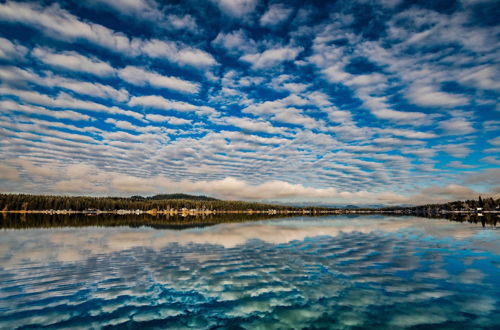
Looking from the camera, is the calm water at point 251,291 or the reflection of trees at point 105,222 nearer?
the calm water at point 251,291

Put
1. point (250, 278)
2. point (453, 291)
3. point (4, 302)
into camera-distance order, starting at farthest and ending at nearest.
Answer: point (250, 278) < point (453, 291) < point (4, 302)

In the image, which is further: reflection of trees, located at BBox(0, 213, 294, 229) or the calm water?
reflection of trees, located at BBox(0, 213, 294, 229)

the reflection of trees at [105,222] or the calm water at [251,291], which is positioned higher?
the calm water at [251,291]

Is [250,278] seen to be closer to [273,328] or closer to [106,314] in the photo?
[273,328]

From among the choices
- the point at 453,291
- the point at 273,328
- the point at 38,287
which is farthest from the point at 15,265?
the point at 453,291

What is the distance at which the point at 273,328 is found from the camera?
39.9ft

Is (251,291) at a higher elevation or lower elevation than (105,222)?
higher

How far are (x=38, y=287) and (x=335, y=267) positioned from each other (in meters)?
22.2

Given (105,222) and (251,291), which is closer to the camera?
(251,291)

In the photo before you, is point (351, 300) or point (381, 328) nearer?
point (381, 328)

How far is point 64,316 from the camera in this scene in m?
13.5

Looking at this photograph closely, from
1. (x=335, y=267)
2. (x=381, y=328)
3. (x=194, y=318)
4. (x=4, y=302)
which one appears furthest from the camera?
(x=335, y=267)

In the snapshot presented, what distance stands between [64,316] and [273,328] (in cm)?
1008

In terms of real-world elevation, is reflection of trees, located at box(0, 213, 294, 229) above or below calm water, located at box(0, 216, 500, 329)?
below
